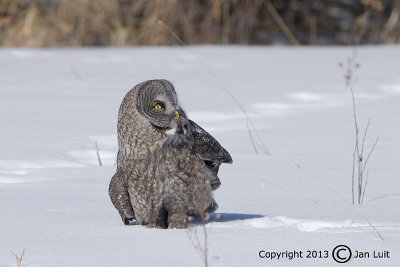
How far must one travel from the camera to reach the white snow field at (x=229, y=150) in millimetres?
2938

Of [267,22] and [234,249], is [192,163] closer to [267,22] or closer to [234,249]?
[234,249]

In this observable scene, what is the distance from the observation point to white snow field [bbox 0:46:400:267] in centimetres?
294

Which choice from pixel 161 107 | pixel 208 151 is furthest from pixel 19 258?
pixel 208 151

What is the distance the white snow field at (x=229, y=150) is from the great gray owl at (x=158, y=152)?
0.17 m

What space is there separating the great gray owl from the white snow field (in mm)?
166

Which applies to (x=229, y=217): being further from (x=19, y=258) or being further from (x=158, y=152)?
(x=19, y=258)

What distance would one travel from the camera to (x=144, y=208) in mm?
3467

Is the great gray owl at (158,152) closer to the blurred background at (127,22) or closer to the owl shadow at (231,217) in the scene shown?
the owl shadow at (231,217)

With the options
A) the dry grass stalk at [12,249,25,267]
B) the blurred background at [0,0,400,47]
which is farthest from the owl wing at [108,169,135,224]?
the blurred background at [0,0,400,47]

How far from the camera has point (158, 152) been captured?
3.38 meters

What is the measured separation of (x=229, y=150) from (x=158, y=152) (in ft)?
6.69

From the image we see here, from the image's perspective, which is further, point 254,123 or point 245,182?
point 254,123

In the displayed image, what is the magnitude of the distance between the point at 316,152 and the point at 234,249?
2.47m

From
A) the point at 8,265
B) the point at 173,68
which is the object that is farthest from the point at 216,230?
the point at 173,68
